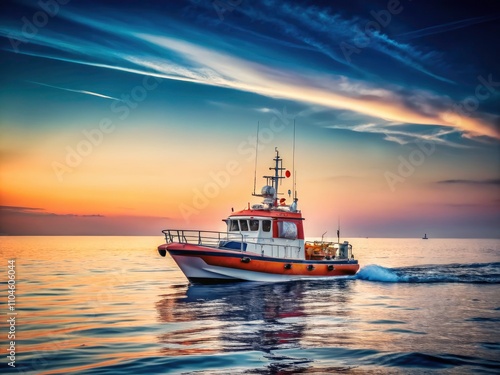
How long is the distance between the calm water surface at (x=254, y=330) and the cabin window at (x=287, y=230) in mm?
4172

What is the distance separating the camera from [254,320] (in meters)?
17.4

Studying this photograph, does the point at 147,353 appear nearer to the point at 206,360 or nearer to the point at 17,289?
the point at 206,360

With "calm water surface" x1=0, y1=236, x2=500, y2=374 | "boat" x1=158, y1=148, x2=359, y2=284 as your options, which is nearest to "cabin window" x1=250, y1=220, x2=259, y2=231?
"boat" x1=158, y1=148, x2=359, y2=284

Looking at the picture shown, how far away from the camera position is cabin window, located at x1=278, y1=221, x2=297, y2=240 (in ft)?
102

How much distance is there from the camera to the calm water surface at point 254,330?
11.6 metres

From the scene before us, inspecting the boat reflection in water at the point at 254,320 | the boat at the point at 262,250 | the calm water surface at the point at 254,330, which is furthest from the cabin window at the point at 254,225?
the boat reflection in water at the point at 254,320

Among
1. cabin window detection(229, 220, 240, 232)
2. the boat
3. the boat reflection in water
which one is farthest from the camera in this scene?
cabin window detection(229, 220, 240, 232)

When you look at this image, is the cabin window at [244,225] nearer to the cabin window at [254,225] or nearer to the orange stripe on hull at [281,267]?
the cabin window at [254,225]

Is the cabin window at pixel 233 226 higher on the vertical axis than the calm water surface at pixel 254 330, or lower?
higher

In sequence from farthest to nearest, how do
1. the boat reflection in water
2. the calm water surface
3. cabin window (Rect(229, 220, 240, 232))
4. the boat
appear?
cabin window (Rect(229, 220, 240, 232)), the boat, the boat reflection in water, the calm water surface

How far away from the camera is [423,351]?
1288cm

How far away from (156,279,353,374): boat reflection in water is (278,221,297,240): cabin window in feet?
13.4

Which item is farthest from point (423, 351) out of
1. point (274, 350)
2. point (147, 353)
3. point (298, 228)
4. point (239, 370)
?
point (298, 228)

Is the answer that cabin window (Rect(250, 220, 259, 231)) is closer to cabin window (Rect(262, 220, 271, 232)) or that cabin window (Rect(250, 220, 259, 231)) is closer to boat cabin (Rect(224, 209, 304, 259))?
boat cabin (Rect(224, 209, 304, 259))
